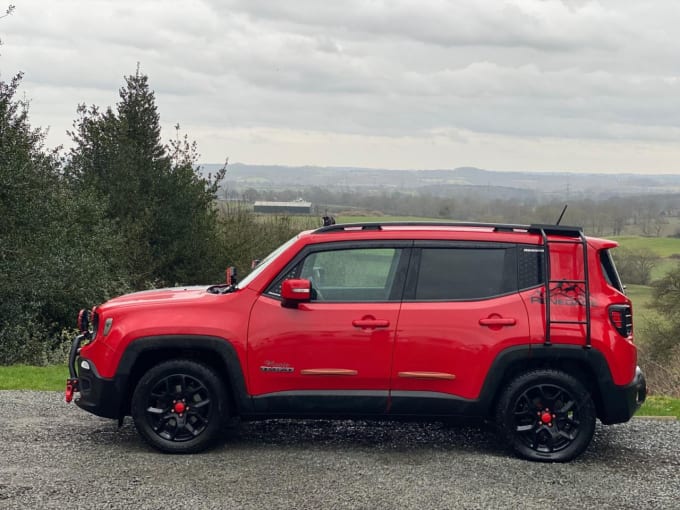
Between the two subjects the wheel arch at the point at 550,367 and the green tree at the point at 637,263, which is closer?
the wheel arch at the point at 550,367

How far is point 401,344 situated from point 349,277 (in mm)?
740

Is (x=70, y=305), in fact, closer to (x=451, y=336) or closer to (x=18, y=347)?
(x=18, y=347)

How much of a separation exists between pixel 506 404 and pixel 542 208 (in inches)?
921

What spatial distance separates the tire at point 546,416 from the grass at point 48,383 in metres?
2.65

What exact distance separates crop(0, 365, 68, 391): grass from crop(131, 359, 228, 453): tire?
3.91m

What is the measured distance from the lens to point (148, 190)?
4138 cm

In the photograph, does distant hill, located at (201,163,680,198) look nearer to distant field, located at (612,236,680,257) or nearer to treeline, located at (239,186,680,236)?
treeline, located at (239,186,680,236)

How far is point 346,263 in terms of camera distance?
22.7 ft

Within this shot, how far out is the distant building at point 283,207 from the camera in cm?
5122

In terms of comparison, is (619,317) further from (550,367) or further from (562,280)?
(550,367)

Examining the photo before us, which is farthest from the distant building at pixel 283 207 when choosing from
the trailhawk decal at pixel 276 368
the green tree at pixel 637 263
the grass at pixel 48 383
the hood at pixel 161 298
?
the trailhawk decal at pixel 276 368

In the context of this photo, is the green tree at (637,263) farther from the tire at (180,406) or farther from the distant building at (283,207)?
the tire at (180,406)

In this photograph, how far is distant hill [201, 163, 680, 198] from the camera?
40938 millimetres

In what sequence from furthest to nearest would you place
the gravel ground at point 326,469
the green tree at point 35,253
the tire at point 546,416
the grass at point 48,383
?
the green tree at point 35,253, the grass at point 48,383, the tire at point 546,416, the gravel ground at point 326,469
